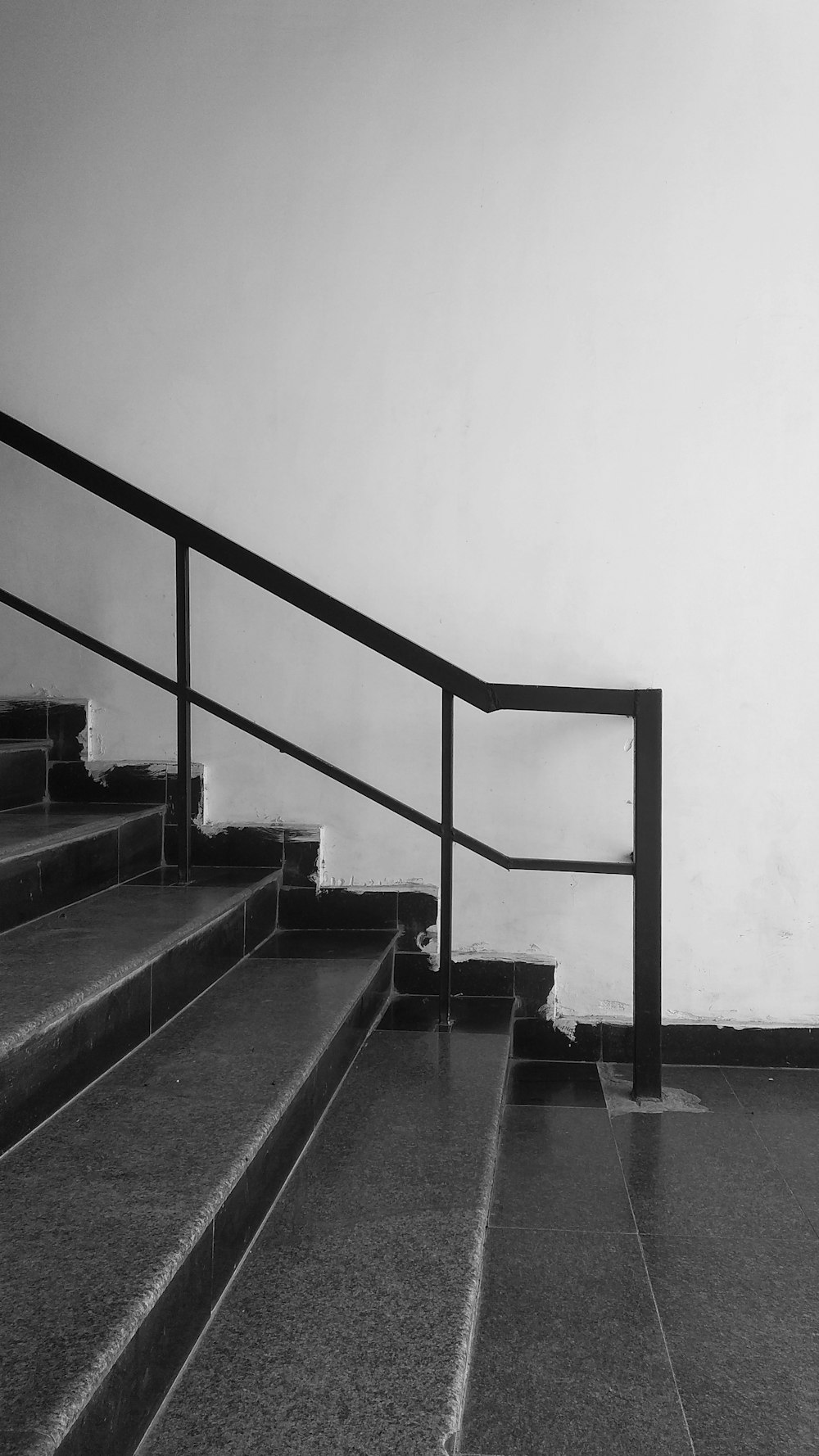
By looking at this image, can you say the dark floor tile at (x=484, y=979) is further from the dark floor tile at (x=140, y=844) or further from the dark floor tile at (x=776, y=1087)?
the dark floor tile at (x=140, y=844)

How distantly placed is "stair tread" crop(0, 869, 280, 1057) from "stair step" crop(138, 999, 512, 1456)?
0.47 m

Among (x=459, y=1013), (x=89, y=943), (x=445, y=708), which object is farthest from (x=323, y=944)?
(x=89, y=943)

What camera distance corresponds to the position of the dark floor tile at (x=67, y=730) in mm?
2920

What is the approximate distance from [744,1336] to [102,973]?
1.19 metres

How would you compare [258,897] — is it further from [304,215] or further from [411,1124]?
[304,215]

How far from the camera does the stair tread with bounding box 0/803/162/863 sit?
2.08 meters

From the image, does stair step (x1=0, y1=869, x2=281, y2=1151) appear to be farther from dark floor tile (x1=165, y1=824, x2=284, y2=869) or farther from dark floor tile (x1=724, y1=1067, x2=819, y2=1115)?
dark floor tile (x1=724, y1=1067, x2=819, y2=1115)

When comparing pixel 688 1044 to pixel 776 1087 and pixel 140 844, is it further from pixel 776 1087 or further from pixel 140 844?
pixel 140 844

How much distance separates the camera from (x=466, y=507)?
2836 mm

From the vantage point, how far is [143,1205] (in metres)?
1.30

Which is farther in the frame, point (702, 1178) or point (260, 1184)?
point (702, 1178)

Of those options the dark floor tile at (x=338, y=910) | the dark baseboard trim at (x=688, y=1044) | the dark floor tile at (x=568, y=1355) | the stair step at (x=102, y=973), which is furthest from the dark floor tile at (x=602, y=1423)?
the dark floor tile at (x=338, y=910)

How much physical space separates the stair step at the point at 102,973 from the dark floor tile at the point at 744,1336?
1020mm

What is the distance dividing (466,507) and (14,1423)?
2.36 meters
